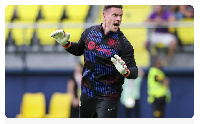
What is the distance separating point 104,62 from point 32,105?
4565mm

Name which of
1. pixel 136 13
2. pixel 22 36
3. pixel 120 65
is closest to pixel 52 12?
pixel 22 36

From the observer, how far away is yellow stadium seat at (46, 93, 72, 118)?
9.37m

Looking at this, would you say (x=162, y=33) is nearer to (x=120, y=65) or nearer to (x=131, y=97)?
(x=131, y=97)

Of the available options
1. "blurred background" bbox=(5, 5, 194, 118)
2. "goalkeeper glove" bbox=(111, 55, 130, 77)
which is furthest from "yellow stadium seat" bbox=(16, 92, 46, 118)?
"goalkeeper glove" bbox=(111, 55, 130, 77)

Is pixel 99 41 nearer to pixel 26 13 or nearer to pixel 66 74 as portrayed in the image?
pixel 66 74

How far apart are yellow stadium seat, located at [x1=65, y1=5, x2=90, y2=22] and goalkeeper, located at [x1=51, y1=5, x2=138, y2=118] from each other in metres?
4.60

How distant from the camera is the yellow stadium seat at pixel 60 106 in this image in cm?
937

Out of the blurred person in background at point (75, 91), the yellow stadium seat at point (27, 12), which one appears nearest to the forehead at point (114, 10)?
the blurred person in background at point (75, 91)

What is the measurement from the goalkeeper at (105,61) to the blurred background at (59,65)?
13.3 feet

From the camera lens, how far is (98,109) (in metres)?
5.32

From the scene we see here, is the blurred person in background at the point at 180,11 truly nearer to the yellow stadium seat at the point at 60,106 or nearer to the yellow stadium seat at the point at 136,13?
the yellow stadium seat at the point at 136,13

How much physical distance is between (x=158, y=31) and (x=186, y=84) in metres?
1.32

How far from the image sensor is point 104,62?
524 cm

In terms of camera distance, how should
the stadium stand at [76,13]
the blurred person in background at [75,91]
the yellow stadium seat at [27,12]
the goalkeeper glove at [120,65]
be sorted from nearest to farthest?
the goalkeeper glove at [120,65]
the blurred person in background at [75,91]
the stadium stand at [76,13]
the yellow stadium seat at [27,12]
